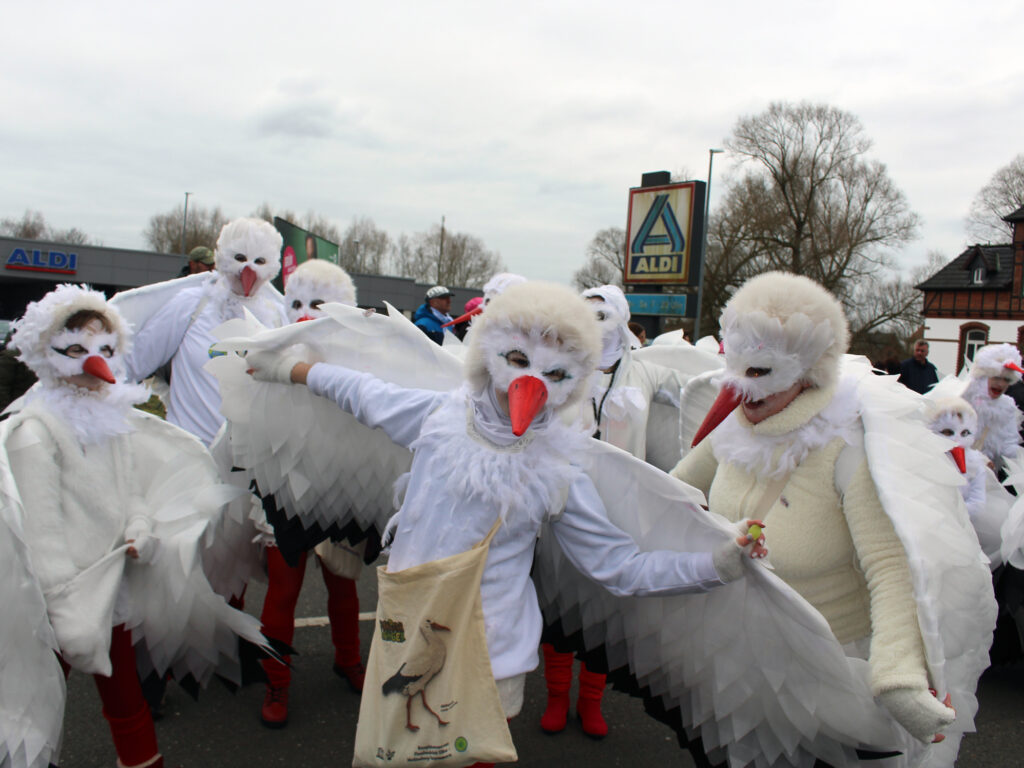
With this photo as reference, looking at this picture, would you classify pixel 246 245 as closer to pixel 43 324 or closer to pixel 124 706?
pixel 43 324

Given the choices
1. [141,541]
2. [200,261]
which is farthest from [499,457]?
[200,261]

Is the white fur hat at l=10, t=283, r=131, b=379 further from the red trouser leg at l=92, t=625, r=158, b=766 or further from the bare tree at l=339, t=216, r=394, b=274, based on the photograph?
the bare tree at l=339, t=216, r=394, b=274

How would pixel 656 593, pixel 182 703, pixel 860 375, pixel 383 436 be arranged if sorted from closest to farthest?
pixel 656 593 → pixel 860 375 → pixel 383 436 → pixel 182 703

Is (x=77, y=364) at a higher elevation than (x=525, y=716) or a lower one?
higher

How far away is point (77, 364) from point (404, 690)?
1570 millimetres

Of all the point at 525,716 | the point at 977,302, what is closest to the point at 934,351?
the point at 977,302

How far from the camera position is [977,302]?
32.2 metres

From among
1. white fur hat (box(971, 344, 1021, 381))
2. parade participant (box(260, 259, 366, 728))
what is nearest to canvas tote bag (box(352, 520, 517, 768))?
parade participant (box(260, 259, 366, 728))

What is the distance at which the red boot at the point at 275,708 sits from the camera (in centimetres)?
309

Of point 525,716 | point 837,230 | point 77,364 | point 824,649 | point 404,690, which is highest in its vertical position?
point 837,230

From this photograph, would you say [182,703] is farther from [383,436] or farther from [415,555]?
[415,555]

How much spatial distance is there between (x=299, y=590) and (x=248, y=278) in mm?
1630

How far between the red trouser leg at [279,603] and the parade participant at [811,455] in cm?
179

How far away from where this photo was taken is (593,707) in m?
3.21
